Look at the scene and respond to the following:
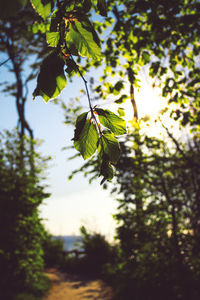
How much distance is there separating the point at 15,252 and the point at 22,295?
1561 millimetres

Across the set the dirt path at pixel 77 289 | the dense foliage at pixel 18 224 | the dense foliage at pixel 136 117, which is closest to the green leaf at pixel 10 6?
the dense foliage at pixel 136 117

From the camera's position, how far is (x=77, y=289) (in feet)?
27.8

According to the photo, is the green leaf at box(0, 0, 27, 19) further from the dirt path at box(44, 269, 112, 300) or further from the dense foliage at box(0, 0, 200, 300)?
the dirt path at box(44, 269, 112, 300)

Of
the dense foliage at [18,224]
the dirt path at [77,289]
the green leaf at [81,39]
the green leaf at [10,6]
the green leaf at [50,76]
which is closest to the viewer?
the green leaf at [10,6]

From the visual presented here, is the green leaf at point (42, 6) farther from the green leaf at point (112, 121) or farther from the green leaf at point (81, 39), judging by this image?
the green leaf at point (112, 121)

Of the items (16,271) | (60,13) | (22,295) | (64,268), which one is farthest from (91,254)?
(60,13)

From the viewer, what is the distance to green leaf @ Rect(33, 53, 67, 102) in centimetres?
59

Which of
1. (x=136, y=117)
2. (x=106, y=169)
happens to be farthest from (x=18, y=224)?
(x=106, y=169)

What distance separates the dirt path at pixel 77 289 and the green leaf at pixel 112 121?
7.90 metres

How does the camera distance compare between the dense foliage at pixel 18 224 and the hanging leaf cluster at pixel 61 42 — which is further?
the dense foliage at pixel 18 224

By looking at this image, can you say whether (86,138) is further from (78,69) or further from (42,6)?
(42,6)

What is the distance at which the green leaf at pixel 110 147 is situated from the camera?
73 cm

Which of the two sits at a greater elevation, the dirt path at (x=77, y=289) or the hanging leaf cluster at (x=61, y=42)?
the hanging leaf cluster at (x=61, y=42)

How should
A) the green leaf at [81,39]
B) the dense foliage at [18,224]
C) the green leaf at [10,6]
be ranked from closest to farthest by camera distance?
the green leaf at [10,6] < the green leaf at [81,39] < the dense foliage at [18,224]
